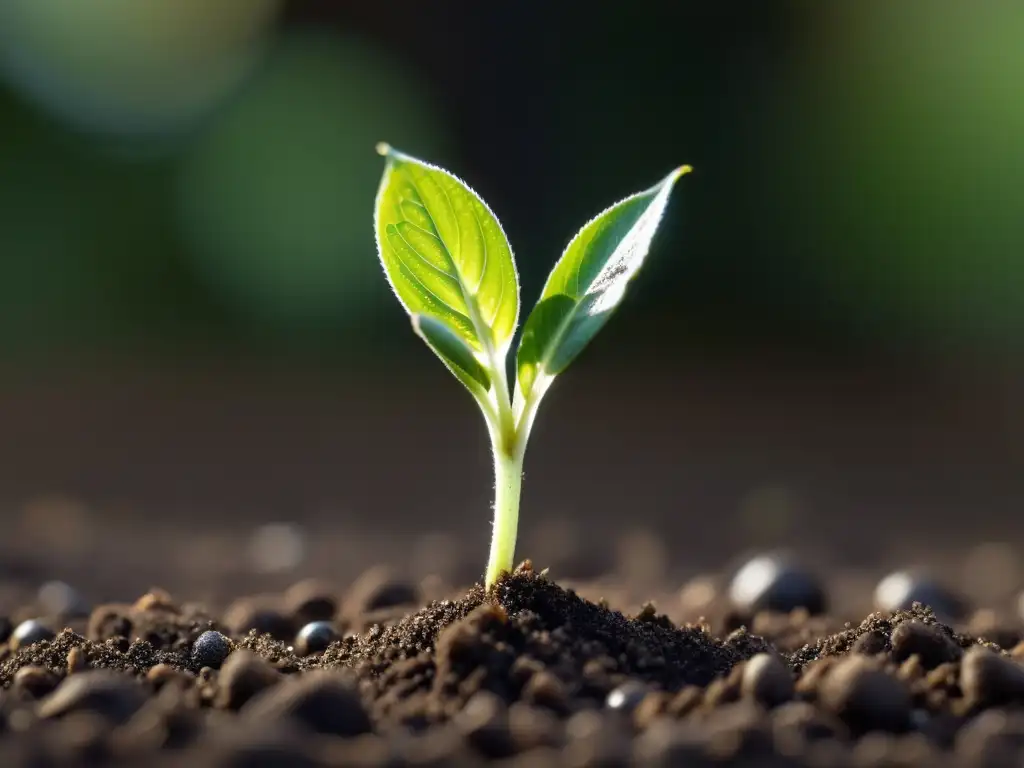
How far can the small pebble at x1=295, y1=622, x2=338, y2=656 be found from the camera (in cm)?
216

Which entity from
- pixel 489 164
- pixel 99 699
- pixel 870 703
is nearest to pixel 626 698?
pixel 870 703

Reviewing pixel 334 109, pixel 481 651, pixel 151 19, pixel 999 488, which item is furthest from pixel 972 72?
pixel 481 651

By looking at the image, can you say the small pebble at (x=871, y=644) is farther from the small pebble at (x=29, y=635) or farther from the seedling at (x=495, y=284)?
the small pebble at (x=29, y=635)

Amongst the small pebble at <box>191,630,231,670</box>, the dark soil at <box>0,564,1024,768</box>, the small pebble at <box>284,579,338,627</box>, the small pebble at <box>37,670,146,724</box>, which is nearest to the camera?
the dark soil at <box>0,564,1024,768</box>

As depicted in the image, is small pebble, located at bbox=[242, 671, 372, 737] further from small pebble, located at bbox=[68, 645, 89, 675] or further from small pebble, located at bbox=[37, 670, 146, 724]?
small pebble, located at bbox=[68, 645, 89, 675]

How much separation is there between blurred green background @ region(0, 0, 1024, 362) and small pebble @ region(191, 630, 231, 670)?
19.0 ft

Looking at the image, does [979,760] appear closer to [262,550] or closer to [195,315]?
[262,550]

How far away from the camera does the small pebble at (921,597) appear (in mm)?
2656

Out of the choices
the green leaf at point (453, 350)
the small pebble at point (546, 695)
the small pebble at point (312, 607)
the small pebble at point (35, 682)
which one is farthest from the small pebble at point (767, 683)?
the small pebble at point (312, 607)

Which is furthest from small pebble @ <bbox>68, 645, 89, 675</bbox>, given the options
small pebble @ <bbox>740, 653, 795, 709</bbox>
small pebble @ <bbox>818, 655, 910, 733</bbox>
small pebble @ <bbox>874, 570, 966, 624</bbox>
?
small pebble @ <bbox>874, 570, 966, 624</bbox>

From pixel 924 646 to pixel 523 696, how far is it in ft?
2.06

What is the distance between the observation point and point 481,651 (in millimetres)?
1639

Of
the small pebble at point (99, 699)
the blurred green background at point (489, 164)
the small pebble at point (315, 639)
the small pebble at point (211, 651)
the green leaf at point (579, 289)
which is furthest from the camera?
the blurred green background at point (489, 164)

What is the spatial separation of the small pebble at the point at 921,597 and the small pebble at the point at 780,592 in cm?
15
